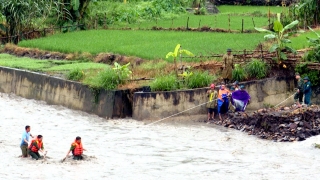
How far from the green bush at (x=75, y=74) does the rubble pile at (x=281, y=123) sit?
5508mm

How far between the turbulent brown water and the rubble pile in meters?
0.38

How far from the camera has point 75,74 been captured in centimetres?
2500

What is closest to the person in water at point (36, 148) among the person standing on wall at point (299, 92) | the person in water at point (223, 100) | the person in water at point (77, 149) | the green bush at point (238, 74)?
the person in water at point (77, 149)

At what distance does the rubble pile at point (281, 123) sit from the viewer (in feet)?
66.2

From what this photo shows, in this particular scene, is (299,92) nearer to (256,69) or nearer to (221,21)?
(256,69)

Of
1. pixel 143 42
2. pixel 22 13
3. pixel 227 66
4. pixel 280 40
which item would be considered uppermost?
pixel 22 13

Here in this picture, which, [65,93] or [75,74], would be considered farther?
[75,74]

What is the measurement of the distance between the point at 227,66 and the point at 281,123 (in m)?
3.13

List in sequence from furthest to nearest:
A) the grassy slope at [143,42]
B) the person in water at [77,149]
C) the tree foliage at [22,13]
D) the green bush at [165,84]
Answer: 1. the tree foliage at [22,13]
2. the grassy slope at [143,42]
3. the green bush at [165,84]
4. the person in water at [77,149]

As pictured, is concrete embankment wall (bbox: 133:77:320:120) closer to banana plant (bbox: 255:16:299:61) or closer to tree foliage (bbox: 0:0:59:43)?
banana plant (bbox: 255:16:299:61)

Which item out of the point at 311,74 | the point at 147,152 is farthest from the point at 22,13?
the point at 147,152

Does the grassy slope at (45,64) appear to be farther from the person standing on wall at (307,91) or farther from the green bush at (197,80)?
the person standing on wall at (307,91)

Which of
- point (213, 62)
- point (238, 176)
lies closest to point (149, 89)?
point (213, 62)

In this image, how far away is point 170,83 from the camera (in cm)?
2281
